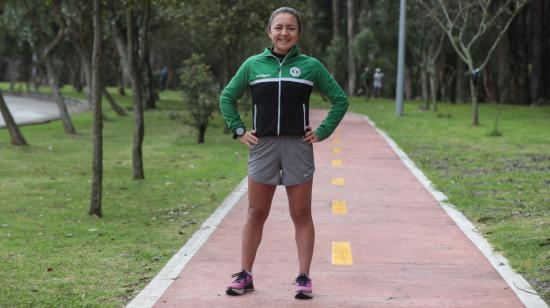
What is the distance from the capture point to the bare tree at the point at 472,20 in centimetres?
2631

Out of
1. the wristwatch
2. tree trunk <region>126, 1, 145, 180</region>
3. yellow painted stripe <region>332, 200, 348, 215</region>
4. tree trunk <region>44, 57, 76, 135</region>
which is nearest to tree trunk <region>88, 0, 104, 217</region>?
yellow painted stripe <region>332, 200, 348, 215</region>

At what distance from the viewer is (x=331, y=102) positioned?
615 cm

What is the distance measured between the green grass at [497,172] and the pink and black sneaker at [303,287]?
1692 millimetres

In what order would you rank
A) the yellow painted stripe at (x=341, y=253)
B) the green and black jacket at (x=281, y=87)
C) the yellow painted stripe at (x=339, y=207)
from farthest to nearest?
the yellow painted stripe at (x=339, y=207), the yellow painted stripe at (x=341, y=253), the green and black jacket at (x=281, y=87)

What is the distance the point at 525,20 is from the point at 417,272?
122 feet

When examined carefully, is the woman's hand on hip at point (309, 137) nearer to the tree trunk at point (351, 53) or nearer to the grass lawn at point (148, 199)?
the grass lawn at point (148, 199)

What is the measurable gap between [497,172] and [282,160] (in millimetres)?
9413

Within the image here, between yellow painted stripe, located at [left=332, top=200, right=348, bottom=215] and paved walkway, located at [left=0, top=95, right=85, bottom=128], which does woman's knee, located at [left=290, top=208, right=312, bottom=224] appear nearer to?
yellow painted stripe, located at [left=332, top=200, right=348, bottom=215]

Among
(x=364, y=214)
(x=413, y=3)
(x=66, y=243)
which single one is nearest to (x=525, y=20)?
(x=413, y=3)

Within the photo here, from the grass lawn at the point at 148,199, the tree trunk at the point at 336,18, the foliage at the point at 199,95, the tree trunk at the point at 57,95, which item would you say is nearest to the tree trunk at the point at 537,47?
the grass lawn at the point at 148,199

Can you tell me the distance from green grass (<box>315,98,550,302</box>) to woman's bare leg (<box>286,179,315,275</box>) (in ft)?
5.68

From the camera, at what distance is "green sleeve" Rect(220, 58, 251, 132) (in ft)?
20.0

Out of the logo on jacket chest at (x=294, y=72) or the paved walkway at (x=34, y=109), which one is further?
the paved walkway at (x=34, y=109)

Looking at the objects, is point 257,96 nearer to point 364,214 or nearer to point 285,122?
point 285,122
